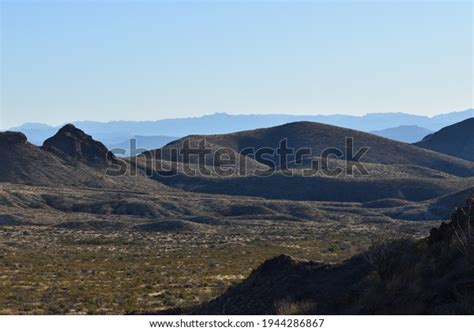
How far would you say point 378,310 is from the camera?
61.0ft

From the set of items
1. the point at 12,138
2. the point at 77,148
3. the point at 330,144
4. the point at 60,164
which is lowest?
the point at 60,164

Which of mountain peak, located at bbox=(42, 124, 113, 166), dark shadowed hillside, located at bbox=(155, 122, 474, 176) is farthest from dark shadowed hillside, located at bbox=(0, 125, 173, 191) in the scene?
dark shadowed hillside, located at bbox=(155, 122, 474, 176)

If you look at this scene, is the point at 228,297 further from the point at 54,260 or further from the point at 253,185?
the point at 253,185

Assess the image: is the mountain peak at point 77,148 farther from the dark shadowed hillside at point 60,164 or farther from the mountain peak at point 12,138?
the mountain peak at point 12,138

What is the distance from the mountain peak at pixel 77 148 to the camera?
139625 millimetres

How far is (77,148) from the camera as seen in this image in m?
143

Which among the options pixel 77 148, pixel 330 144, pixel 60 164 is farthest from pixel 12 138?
pixel 330 144

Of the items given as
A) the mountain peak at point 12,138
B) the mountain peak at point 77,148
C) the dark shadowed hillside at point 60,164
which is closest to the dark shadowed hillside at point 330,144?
the mountain peak at point 77,148

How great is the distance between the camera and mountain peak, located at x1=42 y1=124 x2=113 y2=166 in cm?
13962

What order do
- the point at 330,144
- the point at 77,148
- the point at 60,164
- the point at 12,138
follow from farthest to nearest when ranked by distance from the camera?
the point at 330,144 → the point at 77,148 → the point at 60,164 → the point at 12,138

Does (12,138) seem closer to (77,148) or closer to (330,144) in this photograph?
(77,148)

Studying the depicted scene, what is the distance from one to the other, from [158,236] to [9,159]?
6230 centimetres

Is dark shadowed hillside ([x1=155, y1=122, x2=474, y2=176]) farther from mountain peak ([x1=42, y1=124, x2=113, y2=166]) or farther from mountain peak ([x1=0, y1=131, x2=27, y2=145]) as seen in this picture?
mountain peak ([x1=0, y1=131, x2=27, y2=145])

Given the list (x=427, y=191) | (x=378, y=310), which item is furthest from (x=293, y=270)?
(x=427, y=191)
